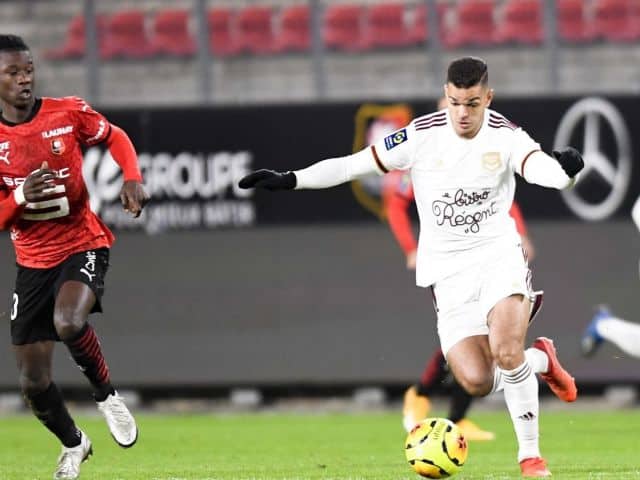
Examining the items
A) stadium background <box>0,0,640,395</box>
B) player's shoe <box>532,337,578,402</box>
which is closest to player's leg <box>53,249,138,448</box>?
player's shoe <box>532,337,578,402</box>

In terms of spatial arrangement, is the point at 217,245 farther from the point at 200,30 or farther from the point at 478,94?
the point at 478,94

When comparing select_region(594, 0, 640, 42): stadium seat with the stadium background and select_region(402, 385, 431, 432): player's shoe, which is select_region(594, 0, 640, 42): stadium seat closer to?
the stadium background

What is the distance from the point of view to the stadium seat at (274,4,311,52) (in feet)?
46.7

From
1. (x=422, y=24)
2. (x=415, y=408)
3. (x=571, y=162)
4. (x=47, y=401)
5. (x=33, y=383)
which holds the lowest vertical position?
(x=415, y=408)

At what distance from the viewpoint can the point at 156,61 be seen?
14445 mm

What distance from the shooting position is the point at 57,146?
8.52 meters

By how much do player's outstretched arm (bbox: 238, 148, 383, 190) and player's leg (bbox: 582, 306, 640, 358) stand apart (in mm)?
3883

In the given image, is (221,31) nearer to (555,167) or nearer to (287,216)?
(287,216)

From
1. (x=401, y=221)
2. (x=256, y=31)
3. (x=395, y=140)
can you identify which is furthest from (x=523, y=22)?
(x=395, y=140)

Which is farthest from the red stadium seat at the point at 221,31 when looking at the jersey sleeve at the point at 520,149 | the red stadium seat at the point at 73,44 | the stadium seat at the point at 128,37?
the jersey sleeve at the point at 520,149

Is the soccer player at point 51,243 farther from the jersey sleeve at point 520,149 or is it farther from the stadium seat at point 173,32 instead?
the stadium seat at point 173,32

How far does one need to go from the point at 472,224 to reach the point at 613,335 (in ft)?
12.7

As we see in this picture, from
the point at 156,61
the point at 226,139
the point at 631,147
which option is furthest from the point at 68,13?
the point at 631,147

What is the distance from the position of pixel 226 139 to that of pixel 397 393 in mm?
2984
